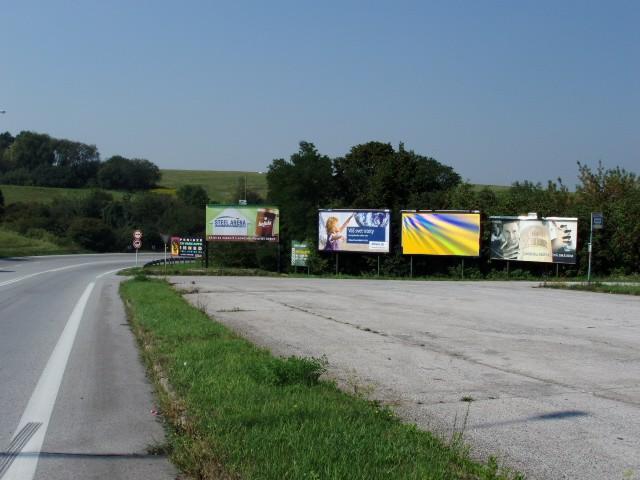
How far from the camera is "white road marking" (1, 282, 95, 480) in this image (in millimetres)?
5773

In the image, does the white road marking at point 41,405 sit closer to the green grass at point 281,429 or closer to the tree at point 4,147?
the green grass at point 281,429

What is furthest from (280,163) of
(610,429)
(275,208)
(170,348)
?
(610,429)

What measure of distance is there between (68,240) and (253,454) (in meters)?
93.8

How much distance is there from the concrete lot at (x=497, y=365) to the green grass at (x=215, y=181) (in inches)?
4064

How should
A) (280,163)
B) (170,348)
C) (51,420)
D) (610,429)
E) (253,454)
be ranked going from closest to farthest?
(253,454) < (610,429) < (51,420) < (170,348) < (280,163)

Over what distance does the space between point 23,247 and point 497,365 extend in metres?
74.0

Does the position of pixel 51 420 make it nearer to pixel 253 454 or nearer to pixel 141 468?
pixel 141 468

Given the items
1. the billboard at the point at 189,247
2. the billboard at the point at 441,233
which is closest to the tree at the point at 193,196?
the billboard at the point at 189,247

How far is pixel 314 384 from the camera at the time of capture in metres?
8.12

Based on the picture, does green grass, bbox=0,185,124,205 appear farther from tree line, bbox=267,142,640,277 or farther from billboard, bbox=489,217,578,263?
billboard, bbox=489,217,578,263

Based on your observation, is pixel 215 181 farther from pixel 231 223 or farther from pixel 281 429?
pixel 281 429

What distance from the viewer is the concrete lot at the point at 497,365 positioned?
6.23 m

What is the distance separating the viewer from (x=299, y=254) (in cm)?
5684

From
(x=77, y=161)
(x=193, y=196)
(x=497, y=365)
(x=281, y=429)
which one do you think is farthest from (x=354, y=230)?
(x=77, y=161)
